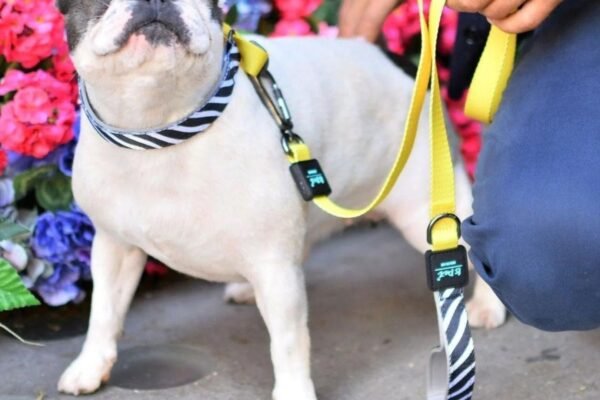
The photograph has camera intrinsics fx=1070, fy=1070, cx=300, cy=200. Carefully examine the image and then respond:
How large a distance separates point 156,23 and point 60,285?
2.71 feet

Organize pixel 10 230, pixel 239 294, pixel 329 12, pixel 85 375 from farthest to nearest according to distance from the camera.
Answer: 1. pixel 329 12
2. pixel 239 294
3. pixel 10 230
4. pixel 85 375

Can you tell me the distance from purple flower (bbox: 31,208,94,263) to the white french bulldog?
0.25 metres

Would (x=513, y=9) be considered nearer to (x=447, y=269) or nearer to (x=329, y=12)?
(x=447, y=269)

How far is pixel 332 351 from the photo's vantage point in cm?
209

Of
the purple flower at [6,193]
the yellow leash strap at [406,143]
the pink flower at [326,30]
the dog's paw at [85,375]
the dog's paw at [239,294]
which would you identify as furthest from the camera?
the pink flower at [326,30]

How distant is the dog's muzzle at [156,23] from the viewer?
4.98 feet

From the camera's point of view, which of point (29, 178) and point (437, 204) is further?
point (29, 178)

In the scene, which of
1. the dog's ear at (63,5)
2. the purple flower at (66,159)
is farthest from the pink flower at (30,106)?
the dog's ear at (63,5)

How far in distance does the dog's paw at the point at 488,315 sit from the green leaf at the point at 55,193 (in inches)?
34.0

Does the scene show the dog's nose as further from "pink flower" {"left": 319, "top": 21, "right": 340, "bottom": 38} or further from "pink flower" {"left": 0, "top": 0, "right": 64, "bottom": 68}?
"pink flower" {"left": 319, "top": 21, "right": 340, "bottom": 38}

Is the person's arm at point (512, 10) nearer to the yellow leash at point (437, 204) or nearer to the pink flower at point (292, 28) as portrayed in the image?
the yellow leash at point (437, 204)

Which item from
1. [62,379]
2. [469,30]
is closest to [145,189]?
[62,379]

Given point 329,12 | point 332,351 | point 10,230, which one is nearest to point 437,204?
point 332,351

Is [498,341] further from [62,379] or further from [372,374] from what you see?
[62,379]
